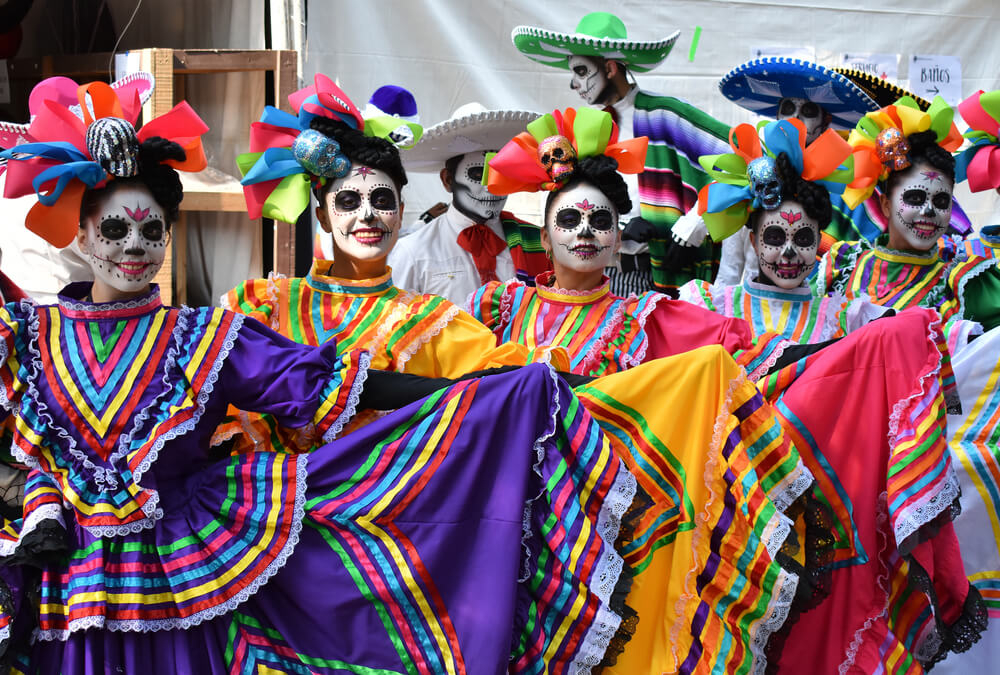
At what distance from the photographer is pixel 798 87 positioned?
4.80 metres

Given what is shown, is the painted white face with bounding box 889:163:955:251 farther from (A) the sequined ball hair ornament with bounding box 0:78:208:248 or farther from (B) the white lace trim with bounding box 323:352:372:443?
(A) the sequined ball hair ornament with bounding box 0:78:208:248

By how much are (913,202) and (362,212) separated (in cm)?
205

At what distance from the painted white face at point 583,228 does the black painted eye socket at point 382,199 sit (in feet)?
1.75

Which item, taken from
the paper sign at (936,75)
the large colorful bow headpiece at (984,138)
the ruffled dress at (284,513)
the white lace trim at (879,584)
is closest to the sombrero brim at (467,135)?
the large colorful bow headpiece at (984,138)

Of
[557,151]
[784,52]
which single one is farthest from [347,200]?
[784,52]

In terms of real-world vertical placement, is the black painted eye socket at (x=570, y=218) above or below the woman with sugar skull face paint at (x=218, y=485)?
above

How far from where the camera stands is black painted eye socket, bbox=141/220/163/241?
8.43 feet

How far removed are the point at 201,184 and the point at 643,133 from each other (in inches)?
74.9

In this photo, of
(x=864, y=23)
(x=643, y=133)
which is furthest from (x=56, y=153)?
(x=864, y=23)

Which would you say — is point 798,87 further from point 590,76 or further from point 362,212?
point 362,212

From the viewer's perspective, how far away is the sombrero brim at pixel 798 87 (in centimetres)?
466

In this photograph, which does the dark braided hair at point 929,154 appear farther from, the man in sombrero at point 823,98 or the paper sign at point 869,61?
the paper sign at point 869,61

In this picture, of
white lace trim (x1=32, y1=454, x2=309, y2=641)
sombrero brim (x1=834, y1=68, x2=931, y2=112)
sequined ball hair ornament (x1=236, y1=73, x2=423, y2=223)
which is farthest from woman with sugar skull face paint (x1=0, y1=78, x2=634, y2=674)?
sombrero brim (x1=834, y1=68, x2=931, y2=112)

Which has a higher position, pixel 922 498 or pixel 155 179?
pixel 155 179
